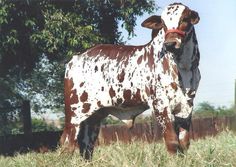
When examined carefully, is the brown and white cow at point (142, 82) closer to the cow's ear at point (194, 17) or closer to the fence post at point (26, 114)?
the cow's ear at point (194, 17)

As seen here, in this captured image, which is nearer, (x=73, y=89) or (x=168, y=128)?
(x=168, y=128)

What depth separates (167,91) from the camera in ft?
22.6

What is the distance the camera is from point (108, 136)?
17.7 m

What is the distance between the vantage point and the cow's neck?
22.8 feet

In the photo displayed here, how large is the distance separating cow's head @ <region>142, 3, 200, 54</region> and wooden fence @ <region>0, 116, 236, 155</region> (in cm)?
654

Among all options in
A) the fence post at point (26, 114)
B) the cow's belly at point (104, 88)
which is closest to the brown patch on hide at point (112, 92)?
the cow's belly at point (104, 88)

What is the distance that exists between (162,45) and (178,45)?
25.3 inches

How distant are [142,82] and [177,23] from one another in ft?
2.76

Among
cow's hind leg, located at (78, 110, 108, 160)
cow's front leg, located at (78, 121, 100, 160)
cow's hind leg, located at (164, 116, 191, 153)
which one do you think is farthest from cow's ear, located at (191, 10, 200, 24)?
cow's front leg, located at (78, 121, 100, 160)

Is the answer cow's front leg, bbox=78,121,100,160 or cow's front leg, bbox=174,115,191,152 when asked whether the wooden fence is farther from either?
cow's front leg, bbox=174,115,191,152

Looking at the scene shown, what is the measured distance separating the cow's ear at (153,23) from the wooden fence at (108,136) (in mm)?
6169

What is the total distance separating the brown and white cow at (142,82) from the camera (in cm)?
686

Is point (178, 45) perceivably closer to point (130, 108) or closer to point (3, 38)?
point (130, 108)

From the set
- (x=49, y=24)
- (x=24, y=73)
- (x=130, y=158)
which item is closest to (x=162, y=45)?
(x=130, y=158)
